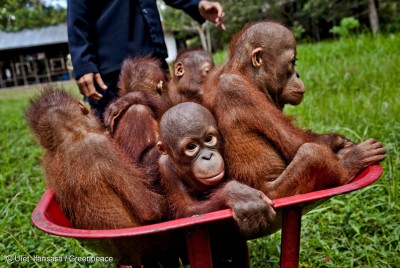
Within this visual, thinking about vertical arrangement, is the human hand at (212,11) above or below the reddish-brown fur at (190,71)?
above

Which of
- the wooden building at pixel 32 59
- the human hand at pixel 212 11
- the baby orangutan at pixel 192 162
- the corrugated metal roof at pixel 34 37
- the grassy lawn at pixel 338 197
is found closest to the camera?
the baby orangutan at pixel 192 162

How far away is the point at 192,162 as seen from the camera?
159 cm

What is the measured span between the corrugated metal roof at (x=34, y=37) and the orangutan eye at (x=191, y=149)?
22610 mm

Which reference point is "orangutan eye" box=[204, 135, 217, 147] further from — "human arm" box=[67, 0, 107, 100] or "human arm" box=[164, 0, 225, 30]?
"human arm" box=[164, 0, 225, 30]

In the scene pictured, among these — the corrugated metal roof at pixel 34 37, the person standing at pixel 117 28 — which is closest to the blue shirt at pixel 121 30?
the person standing at pixel 117 28

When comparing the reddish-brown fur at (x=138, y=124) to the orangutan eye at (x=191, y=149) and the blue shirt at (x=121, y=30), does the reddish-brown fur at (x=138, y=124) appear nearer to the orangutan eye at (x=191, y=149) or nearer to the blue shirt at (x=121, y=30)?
the orangutan eye at (x=191, y=149)

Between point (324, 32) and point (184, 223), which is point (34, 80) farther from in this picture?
point (184, 223)

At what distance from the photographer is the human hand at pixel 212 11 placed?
269 cm

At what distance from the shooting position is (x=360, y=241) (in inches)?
97.5

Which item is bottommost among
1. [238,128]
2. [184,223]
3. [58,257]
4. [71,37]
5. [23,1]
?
[58,257]

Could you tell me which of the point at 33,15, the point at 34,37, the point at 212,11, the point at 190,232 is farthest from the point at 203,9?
the point at 33,15

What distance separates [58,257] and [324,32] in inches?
627

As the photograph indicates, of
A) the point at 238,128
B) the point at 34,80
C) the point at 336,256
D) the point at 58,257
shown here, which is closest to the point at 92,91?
the point at 58,257

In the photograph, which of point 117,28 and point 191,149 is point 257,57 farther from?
point 117,28
